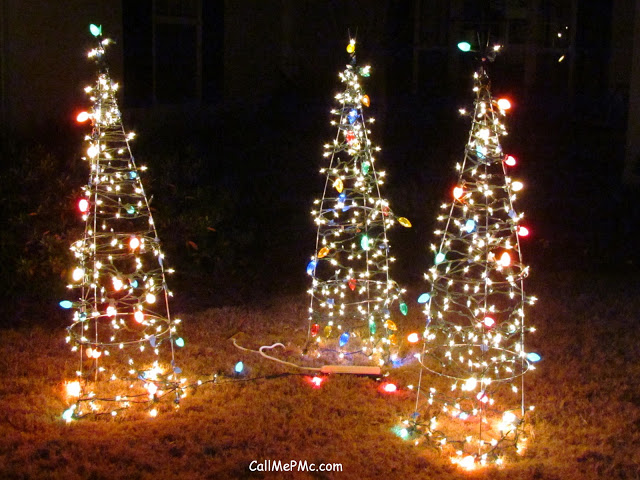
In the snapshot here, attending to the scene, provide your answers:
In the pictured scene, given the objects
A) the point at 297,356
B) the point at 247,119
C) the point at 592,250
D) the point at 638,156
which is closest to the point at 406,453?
the point at 297,356

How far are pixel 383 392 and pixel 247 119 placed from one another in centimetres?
731

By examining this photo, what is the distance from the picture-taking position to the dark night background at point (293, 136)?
712 cm

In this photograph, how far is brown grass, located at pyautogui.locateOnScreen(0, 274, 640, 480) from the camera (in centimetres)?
393

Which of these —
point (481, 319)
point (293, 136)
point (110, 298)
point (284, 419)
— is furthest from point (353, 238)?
point (293, 136)

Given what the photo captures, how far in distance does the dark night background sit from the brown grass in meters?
1.28

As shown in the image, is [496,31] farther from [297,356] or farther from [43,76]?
[297,356]

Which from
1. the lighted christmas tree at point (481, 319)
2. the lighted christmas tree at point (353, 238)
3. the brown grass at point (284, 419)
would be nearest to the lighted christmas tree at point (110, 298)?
the brown grass at point (284, 419)

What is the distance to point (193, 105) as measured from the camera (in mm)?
10422

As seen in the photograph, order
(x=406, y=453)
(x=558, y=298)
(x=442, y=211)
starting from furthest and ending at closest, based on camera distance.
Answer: (x=442, y=211) → (x=558, y=298) → (x=406, y=453)

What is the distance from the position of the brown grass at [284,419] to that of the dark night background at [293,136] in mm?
1284

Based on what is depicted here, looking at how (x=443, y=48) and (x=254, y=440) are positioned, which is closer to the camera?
(x=254, y=440)

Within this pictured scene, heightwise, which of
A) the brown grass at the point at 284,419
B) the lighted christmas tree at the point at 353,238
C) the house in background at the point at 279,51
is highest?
the house in background at the point at 279,51

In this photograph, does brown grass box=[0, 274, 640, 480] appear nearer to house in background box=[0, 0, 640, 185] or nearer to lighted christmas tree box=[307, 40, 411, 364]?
lighted christmas tree box=[307, 40, 411, 364]

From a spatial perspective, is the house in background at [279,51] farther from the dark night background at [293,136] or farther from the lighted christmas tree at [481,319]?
the lighted christmas tree at [481,319]
